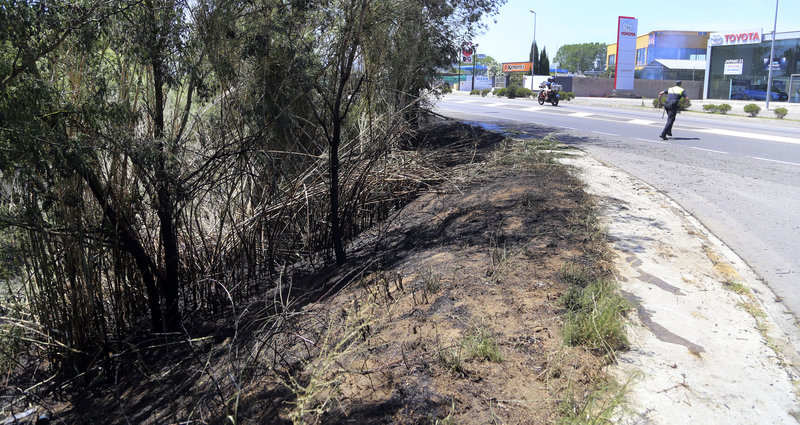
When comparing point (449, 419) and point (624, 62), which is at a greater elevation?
point (624, 62)

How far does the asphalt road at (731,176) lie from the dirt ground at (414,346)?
6.14 ft

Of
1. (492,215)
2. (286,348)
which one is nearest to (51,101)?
(286,348)

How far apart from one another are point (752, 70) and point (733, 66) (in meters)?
1.65

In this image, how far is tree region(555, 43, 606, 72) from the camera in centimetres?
14362

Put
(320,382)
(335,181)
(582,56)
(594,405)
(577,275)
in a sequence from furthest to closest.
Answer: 1. (582,56)
2. (335,181)
3. (577,275)
4. (320,382)
5. (594,405)

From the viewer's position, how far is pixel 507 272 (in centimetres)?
458

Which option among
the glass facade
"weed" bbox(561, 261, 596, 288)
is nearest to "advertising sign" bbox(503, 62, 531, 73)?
the glass facade

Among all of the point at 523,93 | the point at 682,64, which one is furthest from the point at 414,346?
the point at 682,64

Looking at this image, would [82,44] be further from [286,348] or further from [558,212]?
[558,212]

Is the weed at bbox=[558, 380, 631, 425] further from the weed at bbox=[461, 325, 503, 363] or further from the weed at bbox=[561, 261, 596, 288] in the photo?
the weed at bbox=[561, 261, 596, 288]

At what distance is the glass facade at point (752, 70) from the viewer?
44.4m

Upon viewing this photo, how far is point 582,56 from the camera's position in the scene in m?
146

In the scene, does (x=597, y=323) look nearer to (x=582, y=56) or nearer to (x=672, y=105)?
(x=672, y=105)

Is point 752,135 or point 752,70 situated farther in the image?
point 752,70
